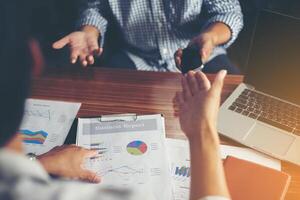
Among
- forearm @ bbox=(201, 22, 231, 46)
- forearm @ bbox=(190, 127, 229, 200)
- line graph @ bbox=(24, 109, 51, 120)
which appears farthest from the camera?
forearm @ bbox=(201, 22, 231, 46)

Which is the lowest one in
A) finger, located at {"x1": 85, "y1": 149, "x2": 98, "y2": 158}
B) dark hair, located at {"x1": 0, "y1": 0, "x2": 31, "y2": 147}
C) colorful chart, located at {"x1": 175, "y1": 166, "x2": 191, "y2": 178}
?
colorful chart, located at {"x1": 175, "y1": 166, "x2": 191, "y2": 178}

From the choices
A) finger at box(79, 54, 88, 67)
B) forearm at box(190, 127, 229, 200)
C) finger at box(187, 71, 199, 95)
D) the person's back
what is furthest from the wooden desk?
the person's back

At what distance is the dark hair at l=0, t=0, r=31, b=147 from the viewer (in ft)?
1.20

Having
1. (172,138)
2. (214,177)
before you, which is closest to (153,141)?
(172,138)

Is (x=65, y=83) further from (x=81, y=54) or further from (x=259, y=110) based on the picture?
(x=259, y=110)

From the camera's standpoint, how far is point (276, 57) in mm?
977

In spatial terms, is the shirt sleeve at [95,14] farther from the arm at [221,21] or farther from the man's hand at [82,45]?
the arm at [221,21]

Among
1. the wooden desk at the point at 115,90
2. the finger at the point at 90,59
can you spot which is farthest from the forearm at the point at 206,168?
the finger at the point at 90,59

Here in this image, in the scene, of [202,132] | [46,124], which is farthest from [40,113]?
[202,132]

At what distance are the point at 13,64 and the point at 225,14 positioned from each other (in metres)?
1.05

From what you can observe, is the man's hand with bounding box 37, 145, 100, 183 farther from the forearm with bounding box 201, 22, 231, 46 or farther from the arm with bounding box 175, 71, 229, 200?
the forearm with bounding box 201, 22, 231, 46

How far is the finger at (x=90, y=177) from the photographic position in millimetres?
792

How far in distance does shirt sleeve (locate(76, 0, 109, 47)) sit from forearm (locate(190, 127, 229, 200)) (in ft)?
2.52

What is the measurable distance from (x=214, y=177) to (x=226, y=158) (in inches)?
7.7
